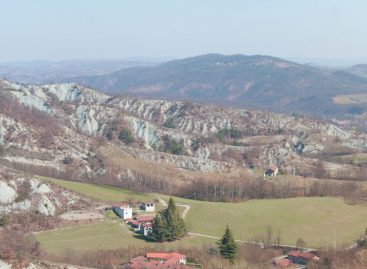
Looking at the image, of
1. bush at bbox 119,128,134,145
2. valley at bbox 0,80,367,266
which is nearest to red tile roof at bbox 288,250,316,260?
valley at bbox 0,80,367,266

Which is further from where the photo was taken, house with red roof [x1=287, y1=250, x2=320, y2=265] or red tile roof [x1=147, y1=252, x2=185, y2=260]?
house with red roof [x1=287, y1=250, x2=320, y2=265]

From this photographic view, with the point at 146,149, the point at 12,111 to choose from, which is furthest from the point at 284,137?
the point at 12,111

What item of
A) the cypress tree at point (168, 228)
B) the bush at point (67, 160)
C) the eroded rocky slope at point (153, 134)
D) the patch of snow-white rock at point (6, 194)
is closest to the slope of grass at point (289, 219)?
the cypress tree at point (168, 228)

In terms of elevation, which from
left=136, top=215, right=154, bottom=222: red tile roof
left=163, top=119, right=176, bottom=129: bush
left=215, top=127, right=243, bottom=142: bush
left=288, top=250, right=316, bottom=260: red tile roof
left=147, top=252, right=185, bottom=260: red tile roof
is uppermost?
left=163, top=119, right=176, bottom=129: bush

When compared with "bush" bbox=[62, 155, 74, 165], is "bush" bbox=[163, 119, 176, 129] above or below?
above

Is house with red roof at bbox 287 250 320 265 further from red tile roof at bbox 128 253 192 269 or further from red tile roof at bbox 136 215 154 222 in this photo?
red tile roof at bbox 136 215 154 222

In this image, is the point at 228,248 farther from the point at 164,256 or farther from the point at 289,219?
the point at 289,219

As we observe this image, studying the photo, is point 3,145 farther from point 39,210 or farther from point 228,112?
point 228,112

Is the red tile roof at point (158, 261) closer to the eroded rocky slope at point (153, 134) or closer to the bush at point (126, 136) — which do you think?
the eroded rocky slope at point (153, 134)
